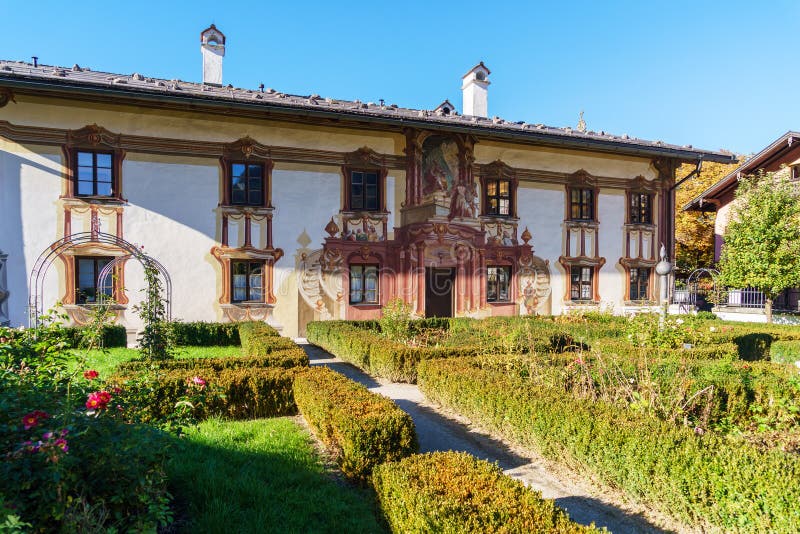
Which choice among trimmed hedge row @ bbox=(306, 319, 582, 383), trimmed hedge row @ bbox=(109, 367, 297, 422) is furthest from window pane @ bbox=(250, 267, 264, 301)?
trimmed hedge row @ bbox=(109, 367, 297, 422)

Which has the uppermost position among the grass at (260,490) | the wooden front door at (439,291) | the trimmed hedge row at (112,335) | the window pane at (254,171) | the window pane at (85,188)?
the window pane at (254,171)

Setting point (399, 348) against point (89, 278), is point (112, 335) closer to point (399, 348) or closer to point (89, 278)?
point (89, 278)

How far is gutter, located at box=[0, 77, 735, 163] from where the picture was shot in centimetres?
1155

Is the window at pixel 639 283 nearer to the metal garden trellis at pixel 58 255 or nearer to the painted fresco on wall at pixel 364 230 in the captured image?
the painted fresco on wall at pixel 364 230

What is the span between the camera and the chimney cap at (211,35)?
50.7 ft

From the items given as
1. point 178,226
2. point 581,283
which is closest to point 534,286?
point 581,283

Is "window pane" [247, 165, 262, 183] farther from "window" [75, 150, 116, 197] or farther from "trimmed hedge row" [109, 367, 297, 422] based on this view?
"trimmed hedge row" [109, 367, 297, 422]

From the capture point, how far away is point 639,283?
1850 cm

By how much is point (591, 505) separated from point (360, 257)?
11.4m

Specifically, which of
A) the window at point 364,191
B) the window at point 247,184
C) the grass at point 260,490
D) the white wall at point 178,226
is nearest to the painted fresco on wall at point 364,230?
the window at point 364,191

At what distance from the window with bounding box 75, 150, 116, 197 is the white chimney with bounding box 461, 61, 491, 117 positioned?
12.7 meters

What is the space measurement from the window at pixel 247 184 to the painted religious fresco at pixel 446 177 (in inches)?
196

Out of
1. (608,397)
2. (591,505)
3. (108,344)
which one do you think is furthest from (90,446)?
(108,344)

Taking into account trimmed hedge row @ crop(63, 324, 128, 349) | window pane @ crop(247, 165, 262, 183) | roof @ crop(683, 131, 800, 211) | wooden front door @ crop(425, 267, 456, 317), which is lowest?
trimmed hedge row @ crop(63, 324, 128, 349)
